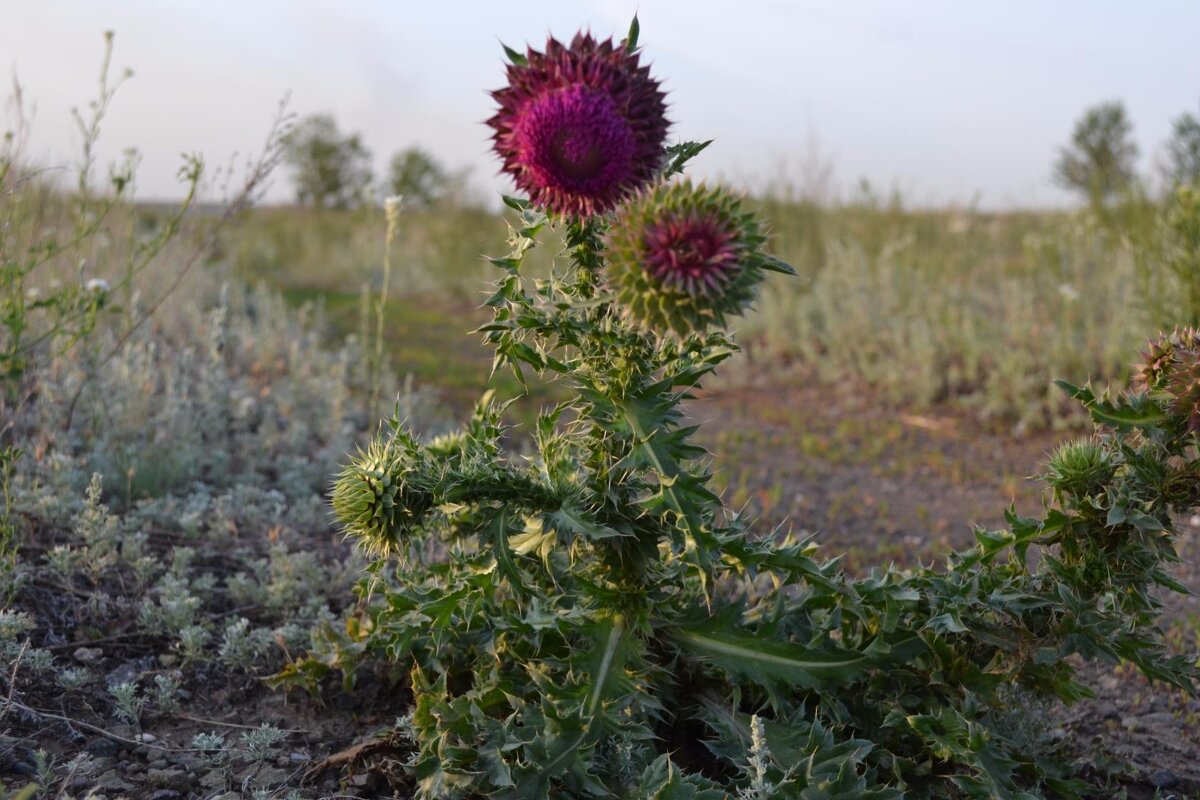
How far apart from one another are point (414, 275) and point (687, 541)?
16093 millimetres

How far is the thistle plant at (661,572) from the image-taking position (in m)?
2.12

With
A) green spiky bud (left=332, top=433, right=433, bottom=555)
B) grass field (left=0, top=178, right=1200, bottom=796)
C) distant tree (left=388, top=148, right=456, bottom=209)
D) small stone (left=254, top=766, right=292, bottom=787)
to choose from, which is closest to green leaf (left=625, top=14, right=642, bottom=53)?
grass field (left=0, top=178, right=1200, bottom=796)

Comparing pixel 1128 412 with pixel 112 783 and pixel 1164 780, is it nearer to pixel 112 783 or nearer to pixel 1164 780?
pixel 1164 780

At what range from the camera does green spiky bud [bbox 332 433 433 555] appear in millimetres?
2320

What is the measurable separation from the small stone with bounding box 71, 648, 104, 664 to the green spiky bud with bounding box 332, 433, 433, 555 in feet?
4.16

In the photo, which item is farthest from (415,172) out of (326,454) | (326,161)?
(326,454)

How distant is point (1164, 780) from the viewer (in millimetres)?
2879

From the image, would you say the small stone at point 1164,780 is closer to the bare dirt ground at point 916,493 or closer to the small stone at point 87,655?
the bare dirt ground at point 916,493

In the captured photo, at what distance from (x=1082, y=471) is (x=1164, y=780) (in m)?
1.14

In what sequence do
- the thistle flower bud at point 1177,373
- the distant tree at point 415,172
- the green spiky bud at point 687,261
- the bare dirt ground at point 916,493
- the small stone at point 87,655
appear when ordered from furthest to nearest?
1. the distant tree at point 415,172
2. the bare dirt ground at point 916,493
3. the small stone at point 87,655
4. the thistle flower bud at point 1177,373
5. the green spiky bud at point 687,261

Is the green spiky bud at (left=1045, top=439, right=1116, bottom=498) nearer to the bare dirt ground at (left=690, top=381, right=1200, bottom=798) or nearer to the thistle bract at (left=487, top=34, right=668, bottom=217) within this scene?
the bare dirt ground at (left=690, top=381, right=1200, bottom=798)

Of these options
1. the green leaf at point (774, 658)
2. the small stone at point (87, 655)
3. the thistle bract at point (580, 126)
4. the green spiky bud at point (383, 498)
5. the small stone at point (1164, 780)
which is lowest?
the small stone at point (87, 655)

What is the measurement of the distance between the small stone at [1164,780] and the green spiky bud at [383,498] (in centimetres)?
232

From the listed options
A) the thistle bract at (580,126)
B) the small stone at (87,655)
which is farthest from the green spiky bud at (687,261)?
the small stone at (87,655)
